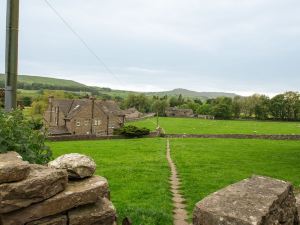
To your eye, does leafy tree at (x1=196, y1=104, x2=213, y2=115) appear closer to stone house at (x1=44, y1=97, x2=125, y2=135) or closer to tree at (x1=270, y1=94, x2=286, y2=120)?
tree at (x1=270, y1=94, x2=286, y2=120)

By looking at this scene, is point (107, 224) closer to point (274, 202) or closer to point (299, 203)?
point (274, 202)

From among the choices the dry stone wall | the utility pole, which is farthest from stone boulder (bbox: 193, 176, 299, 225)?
the utility pole

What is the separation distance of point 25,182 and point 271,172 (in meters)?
22.6

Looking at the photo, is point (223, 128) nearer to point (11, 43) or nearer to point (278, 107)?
point (278, 107)

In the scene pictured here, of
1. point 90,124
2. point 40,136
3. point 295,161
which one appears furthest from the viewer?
point 90,124

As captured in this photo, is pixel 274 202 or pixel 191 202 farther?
pixel 191 202

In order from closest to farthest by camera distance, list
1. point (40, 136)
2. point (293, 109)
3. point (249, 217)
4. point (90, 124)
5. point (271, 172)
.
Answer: point (249, 217), point (40, 136), point (271, 172), point (90, 124), point (293, 109)

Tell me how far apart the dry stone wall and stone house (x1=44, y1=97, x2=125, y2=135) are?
218ft

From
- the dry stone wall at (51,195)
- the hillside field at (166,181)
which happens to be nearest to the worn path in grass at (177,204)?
the hillside field at (166,181)

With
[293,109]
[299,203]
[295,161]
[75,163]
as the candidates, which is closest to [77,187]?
[75,163]

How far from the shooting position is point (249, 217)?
A: 21.2 feet

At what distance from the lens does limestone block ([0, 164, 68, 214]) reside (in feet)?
19.1

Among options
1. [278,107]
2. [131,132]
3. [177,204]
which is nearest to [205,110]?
[278,107]

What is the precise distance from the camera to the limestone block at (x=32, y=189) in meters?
5.82
